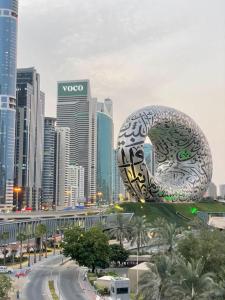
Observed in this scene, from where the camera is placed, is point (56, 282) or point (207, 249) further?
point (56, 282)

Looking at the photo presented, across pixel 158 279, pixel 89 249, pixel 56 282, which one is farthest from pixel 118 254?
pixel 158 279

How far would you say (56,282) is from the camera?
225ft

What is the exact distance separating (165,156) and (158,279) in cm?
9118

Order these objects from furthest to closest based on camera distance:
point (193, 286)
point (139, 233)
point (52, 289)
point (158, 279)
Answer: point (139, 233), point (52, 289), point (158, 279), point (193, 286)

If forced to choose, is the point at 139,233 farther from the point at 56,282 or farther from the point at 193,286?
the point at 193,286

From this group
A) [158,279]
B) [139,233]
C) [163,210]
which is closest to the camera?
[158,279]

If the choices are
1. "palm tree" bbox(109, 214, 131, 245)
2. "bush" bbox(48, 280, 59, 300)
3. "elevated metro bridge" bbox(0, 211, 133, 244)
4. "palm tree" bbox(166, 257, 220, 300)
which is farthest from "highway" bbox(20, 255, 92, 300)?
"palm tree" bbox(166, 257, 220, 300)

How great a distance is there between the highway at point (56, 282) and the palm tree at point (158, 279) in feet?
56.8

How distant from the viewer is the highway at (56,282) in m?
59.9

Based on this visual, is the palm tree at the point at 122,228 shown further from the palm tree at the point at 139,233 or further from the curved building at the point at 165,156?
the curved building at the point at 165,156

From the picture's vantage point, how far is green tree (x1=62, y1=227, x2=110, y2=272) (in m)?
74.6

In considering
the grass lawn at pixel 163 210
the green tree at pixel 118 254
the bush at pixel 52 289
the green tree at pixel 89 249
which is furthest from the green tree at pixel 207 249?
the grass lawn at pixel 163 210

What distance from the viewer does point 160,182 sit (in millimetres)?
123125

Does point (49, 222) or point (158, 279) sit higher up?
point (49, 222)
